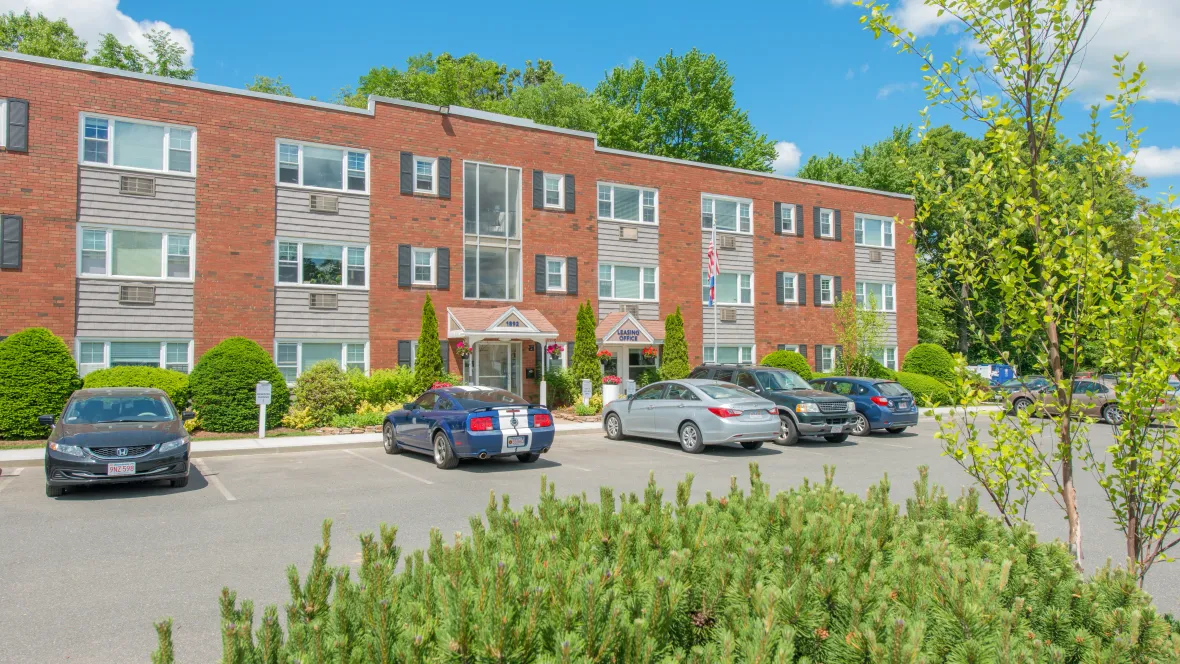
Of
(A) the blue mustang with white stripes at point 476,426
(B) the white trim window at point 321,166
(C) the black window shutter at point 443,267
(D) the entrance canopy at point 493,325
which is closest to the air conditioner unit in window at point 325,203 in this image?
(B) the white trim window at point 321,166

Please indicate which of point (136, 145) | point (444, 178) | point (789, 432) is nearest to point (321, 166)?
point (444, 178)

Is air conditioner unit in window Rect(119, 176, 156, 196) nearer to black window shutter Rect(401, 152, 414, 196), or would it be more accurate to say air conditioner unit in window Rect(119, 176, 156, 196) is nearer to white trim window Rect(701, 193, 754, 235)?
black window shutter Rect(401, 152, 414, 196)

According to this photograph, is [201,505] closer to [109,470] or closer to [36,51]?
[109,470]

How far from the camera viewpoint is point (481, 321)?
24.0m

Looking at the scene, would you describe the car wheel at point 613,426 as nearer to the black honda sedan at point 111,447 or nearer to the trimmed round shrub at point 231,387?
the trimmed round shrub at point 231,387

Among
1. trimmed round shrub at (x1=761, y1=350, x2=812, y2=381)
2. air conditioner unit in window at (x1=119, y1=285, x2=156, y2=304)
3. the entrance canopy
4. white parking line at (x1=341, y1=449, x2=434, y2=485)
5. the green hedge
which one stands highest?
air conditioner unit in window at (x1=119, y1=285, x2=156, y2=304)

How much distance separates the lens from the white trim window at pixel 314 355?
22.5 m

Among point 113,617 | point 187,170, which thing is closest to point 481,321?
point 187,170

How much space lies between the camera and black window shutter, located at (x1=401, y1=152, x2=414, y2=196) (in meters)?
24.4

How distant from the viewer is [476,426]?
Result: 1315 cm

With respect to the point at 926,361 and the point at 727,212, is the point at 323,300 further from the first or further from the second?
the point at 926,361

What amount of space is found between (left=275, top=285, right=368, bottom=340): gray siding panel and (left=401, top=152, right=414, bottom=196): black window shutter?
3.53 metres

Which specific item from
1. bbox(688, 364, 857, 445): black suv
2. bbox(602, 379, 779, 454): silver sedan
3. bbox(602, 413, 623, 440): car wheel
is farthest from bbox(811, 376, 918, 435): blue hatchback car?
bbox(602, 413, 623, 440): car wheel

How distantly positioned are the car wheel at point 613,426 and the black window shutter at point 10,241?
1521 centimetres
